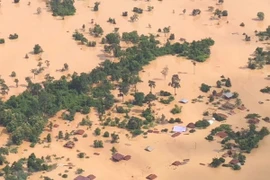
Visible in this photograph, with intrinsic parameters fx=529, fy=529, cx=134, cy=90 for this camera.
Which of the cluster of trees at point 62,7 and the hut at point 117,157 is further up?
the cluster of trees at point 62,7

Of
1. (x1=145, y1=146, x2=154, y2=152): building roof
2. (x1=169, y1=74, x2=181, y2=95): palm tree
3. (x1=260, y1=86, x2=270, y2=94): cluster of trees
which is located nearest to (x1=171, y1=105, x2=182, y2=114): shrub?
(x1=169, y1=74, x2=181, y2=95): palm tree

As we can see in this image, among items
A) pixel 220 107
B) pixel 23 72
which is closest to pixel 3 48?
pixel 23 72

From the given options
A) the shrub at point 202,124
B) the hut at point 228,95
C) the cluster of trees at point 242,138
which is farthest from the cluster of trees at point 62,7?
the cluster of trees at point 242,138

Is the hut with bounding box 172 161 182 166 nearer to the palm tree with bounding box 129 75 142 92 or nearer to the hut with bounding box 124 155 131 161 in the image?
the hut with bounding box 124 155 131 161

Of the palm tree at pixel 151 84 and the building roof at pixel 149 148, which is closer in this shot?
the building roof at pixel 149 148

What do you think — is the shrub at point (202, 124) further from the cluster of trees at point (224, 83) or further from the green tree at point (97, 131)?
the green tree at point (97, 131)

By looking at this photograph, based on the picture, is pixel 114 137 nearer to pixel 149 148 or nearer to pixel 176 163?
pixel 149 148
